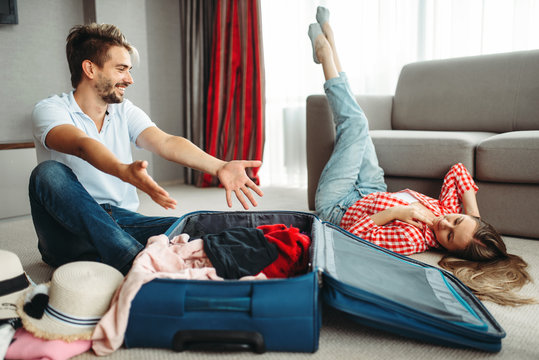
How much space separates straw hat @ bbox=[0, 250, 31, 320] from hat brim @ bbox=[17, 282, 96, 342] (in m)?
0.04

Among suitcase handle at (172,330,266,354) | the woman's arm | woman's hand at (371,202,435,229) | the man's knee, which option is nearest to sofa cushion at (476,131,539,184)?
the woman's arm

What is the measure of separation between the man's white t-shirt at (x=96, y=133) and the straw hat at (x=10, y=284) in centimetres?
44

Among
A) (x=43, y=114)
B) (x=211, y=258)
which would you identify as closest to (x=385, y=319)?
(x=211, y=258)

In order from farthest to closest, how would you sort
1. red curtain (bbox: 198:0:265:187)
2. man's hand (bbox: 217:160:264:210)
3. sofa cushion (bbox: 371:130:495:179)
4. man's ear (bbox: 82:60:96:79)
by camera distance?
1. red curtain (bbox: 198:0:265:187)
2. sofa cushion (bbox: 371:130:495:179)
3. man's ear (bbox: 82:60:96:79)
4. man's hand (bbox: 217:160:264:210)

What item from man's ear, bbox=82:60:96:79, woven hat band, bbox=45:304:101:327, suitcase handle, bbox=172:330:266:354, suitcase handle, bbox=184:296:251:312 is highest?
man's ear, bbox=82:60:96:79

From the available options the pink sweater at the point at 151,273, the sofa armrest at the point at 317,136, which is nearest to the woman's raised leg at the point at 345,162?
the sofa armrest at the point at 317,136

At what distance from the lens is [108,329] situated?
958 millimetres

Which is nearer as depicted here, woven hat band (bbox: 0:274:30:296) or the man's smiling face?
woven hat band (bbox: 0:274:30:296)

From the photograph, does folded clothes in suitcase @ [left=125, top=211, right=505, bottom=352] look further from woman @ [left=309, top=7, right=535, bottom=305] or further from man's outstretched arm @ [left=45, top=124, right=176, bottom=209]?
woman @ [left=309, top=7, right=535, bottom=305]

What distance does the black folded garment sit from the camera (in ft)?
3.64

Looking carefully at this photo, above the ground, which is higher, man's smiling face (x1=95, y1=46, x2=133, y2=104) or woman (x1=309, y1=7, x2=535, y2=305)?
man's smiling face (x1=95, y1=46, x2=133, y2=104)

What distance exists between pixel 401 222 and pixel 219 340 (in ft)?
3.26

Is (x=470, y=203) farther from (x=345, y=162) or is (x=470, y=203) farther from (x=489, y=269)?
(x=345, y=162)

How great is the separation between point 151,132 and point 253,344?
0.92 metres
